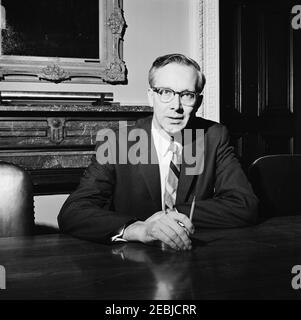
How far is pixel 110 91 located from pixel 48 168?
0.93 meters

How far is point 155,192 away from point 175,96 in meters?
0.39

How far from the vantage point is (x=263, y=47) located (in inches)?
161

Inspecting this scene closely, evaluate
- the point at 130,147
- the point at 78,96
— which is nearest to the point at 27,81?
the point at 78,96

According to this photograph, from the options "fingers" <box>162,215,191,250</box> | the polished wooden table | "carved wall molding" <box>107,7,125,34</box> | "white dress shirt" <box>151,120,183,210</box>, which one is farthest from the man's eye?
"carved wall molding" <box>107,7,125,34</box>

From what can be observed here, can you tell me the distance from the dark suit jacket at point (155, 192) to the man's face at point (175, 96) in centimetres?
11

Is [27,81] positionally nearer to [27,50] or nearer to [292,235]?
[27,50]

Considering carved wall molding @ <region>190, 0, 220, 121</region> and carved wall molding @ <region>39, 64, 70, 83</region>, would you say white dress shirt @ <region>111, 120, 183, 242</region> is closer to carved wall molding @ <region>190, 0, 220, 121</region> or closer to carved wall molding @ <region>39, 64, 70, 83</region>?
carved wall molding @ <region>39, 64, 70, 83</region>

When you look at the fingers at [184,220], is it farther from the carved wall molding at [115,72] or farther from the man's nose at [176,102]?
the carved wall molding at [115,72]

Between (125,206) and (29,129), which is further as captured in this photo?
(29,129)

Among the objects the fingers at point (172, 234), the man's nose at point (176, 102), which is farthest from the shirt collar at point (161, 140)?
the fingers at point (172, 234)

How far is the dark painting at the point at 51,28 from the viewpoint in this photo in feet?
11.4

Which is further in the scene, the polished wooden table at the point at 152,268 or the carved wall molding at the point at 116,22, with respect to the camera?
the carved wall molding at the point at 116,22
